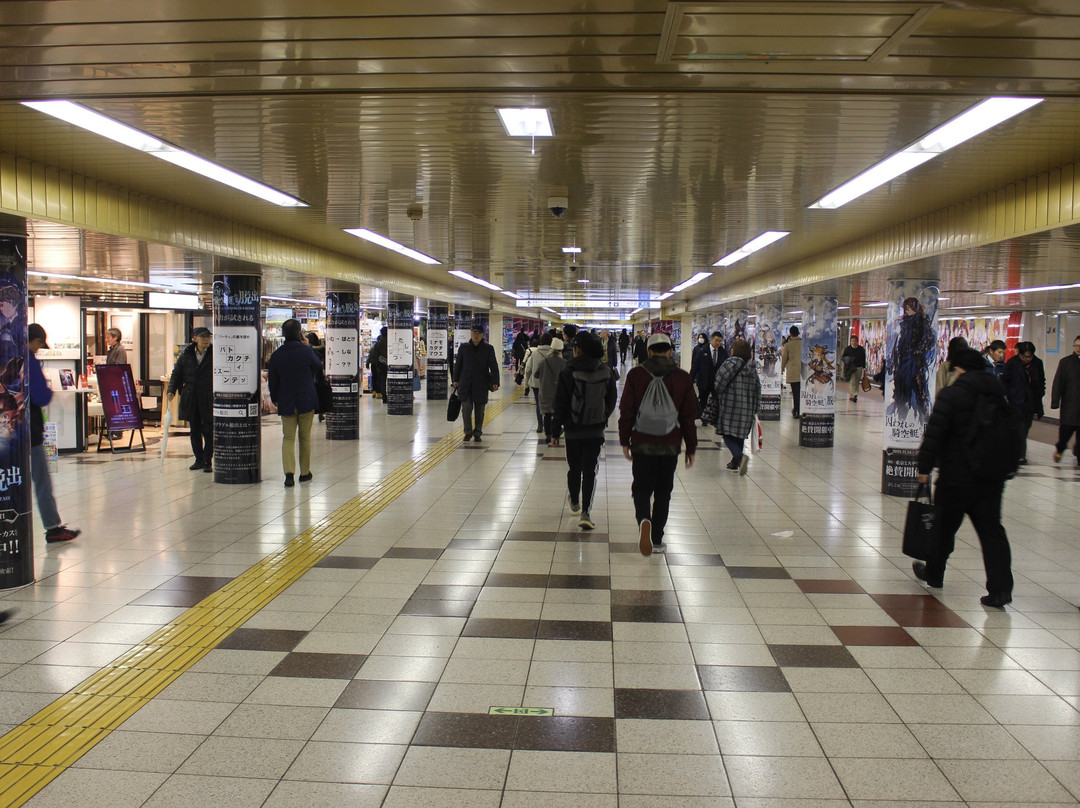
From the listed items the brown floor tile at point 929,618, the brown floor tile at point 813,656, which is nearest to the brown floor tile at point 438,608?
the brown floor tile at point 813,656

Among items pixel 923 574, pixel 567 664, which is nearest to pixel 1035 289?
pixel 923 574

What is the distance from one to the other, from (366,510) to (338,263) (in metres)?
5.49

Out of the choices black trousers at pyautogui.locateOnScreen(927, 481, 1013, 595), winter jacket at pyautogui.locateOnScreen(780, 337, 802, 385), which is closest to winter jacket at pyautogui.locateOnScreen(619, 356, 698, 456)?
black trousers at pyautogui.locateOnScreen(927, 481, 1013, 595)

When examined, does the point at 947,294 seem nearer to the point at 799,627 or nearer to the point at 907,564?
the point at 907,564

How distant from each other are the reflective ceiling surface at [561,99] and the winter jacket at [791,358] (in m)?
9.17

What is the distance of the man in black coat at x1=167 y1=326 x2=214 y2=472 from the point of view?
10766mm

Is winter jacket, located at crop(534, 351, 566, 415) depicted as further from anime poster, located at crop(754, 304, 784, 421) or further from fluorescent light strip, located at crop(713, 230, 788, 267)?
anime poster, located at crop(754, 304, 784, 421)

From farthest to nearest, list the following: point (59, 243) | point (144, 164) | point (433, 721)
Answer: point (59, 243) < point (144, 164) < point (433, 721)

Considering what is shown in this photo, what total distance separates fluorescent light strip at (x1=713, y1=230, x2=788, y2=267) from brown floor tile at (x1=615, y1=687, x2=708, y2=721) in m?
6.84

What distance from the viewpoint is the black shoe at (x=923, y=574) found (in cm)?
595

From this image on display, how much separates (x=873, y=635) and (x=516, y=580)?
2392mm

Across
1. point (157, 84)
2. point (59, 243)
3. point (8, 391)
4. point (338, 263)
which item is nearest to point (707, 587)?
point (157, 84)

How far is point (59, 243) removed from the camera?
→ 805 centimetres

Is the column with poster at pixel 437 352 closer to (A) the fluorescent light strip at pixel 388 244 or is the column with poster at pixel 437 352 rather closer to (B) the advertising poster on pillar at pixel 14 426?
(A) the fluorescent light strip at pixel 388 244
